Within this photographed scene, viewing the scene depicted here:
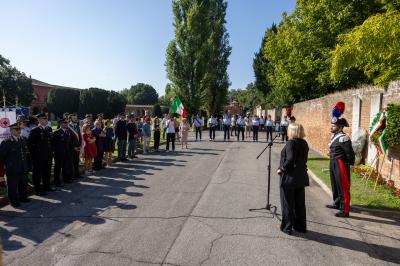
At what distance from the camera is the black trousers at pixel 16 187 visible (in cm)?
774

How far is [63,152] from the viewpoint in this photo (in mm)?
9836

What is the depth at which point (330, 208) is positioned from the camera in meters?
7.66

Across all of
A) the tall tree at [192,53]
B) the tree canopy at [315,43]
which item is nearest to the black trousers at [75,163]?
the tree canopy at [315,43]

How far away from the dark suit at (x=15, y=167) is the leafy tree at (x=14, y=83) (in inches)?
1984

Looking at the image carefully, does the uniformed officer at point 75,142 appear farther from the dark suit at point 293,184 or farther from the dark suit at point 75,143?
the dark suit at point 293,184

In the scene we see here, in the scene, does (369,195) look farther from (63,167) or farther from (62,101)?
(62,101)

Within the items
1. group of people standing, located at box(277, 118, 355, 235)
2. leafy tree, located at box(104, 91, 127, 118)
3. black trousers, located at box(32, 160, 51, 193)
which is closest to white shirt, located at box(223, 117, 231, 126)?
black trousers, located at box(32, 160, 51, 193)

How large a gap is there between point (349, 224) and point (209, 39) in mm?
37097

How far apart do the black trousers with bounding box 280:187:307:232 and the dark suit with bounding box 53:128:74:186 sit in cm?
657

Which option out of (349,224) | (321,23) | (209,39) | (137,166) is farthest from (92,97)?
(349,224)

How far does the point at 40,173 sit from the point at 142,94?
123 m

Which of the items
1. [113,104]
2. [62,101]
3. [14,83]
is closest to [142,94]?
[62,101]

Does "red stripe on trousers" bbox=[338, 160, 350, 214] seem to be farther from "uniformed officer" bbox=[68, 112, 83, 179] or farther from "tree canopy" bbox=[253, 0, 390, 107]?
"tree canopy" bbox=[253, 0, 390, 107]

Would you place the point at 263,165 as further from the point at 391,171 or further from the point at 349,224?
the point at 349,224
